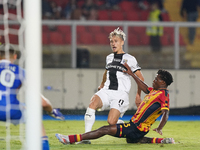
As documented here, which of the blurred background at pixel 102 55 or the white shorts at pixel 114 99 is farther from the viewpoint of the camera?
the blurred background at pixel 102 55

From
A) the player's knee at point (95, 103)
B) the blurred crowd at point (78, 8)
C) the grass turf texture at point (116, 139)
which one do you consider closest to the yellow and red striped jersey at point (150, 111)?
the grass turf texture at point (116, 139)

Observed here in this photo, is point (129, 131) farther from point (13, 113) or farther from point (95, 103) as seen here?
point (13, 113)

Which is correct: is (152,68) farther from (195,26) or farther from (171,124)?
(171,124)

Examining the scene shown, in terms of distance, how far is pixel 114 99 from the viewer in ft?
21.9

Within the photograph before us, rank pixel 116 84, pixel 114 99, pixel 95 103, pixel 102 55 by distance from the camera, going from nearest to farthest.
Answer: pixel 95 103 → pixel 114 99 → pixel 116 84 → pixel 102 55

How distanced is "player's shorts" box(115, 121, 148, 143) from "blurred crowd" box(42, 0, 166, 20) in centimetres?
879

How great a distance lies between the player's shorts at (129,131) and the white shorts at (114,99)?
579mm

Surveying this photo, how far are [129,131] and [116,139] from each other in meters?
0.97

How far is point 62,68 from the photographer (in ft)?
38.3

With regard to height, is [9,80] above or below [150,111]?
above

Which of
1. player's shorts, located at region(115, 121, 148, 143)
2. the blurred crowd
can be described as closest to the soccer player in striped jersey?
player's shorts, located at region(115, 121, 148, 143)

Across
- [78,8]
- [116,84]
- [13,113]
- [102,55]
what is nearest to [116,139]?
[116,84]

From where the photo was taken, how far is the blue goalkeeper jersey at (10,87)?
203 inches

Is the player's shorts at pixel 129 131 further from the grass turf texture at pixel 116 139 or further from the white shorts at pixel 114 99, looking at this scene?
the white shorts at pixel 114 99
